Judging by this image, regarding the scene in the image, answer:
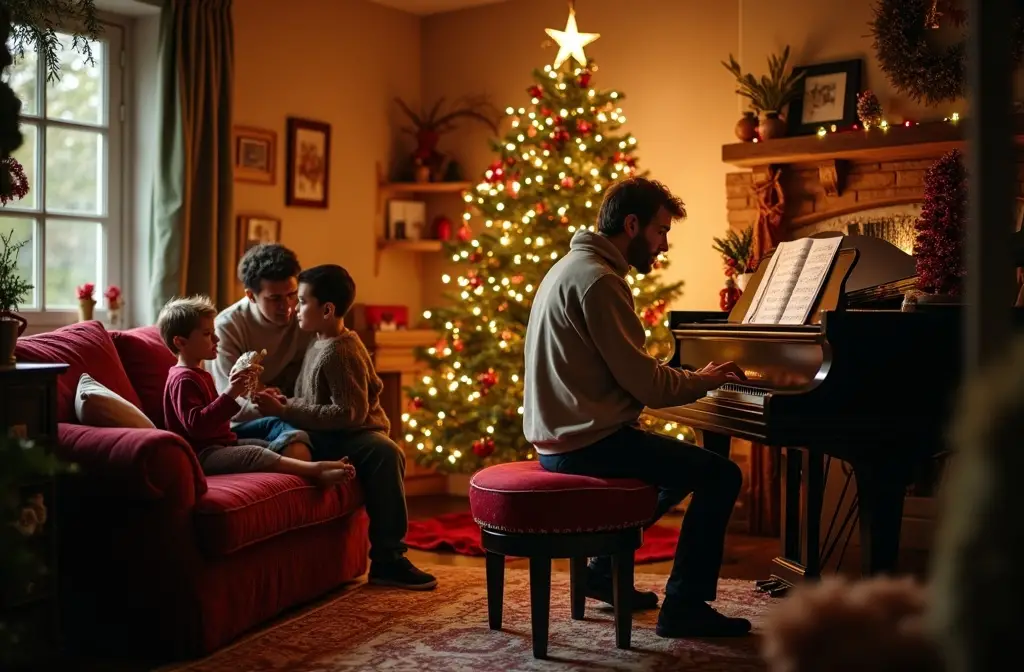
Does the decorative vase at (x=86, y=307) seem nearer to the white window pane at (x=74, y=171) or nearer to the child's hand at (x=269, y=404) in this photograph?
the white window pane at (x=74, y=171)

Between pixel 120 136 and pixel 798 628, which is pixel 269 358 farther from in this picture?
pixel 798 628

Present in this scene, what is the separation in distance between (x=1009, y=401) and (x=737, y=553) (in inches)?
149

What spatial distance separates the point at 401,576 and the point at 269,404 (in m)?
0.77

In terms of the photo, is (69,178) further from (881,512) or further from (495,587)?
(881,512)

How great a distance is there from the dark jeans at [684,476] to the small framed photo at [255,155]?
3.12m

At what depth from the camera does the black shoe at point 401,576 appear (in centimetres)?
393

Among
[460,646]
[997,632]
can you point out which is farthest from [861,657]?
[460,646]

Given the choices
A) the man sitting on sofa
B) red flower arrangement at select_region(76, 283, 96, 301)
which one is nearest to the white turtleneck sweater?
the man sitting on sofa

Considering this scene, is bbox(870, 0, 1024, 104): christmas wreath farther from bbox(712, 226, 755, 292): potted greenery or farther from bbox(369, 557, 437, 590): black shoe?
bbox(369, 557, 437, 590): black shoe

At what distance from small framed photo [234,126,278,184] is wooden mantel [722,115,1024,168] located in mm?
2334

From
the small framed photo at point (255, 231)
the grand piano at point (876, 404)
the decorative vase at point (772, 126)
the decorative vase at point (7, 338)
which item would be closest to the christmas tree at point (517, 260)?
the decorative vase at point (772, 126)

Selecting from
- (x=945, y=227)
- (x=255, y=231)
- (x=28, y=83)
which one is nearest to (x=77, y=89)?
(x=28, y=83)

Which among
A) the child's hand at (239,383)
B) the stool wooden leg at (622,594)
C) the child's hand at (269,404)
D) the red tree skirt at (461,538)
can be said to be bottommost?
the red tree skirt at (461,538)

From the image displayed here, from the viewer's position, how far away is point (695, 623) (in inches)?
130
